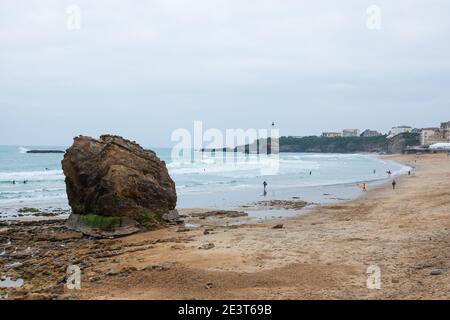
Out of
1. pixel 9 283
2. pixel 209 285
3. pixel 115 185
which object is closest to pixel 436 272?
pixel 209 285

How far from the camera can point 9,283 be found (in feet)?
40.0

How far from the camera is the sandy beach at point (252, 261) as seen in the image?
400 inches

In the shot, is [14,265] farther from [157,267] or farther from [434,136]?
[434,136]

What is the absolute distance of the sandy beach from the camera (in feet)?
33.4

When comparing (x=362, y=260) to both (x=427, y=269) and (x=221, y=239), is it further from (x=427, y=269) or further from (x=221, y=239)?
(x=221, y=239)

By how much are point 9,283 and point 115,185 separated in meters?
8.08

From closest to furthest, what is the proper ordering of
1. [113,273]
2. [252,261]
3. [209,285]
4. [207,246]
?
[209,285] < [113,273] < [252,261] < [207,246]

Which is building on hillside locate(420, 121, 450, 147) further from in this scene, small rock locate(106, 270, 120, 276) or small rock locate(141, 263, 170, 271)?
small rock locate(106, 270, 120, 276)

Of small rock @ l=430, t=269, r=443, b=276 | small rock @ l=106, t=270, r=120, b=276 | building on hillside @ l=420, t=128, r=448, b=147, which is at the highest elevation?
building on hillside @ l=420, t=128, r=448, b=147

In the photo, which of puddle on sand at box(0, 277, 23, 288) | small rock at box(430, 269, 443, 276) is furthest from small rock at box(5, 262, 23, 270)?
small rock at box(430, 269, 443, 276)

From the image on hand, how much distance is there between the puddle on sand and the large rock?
670 cm

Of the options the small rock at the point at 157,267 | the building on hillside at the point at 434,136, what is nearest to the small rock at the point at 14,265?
the small rock at the point at 157,267
